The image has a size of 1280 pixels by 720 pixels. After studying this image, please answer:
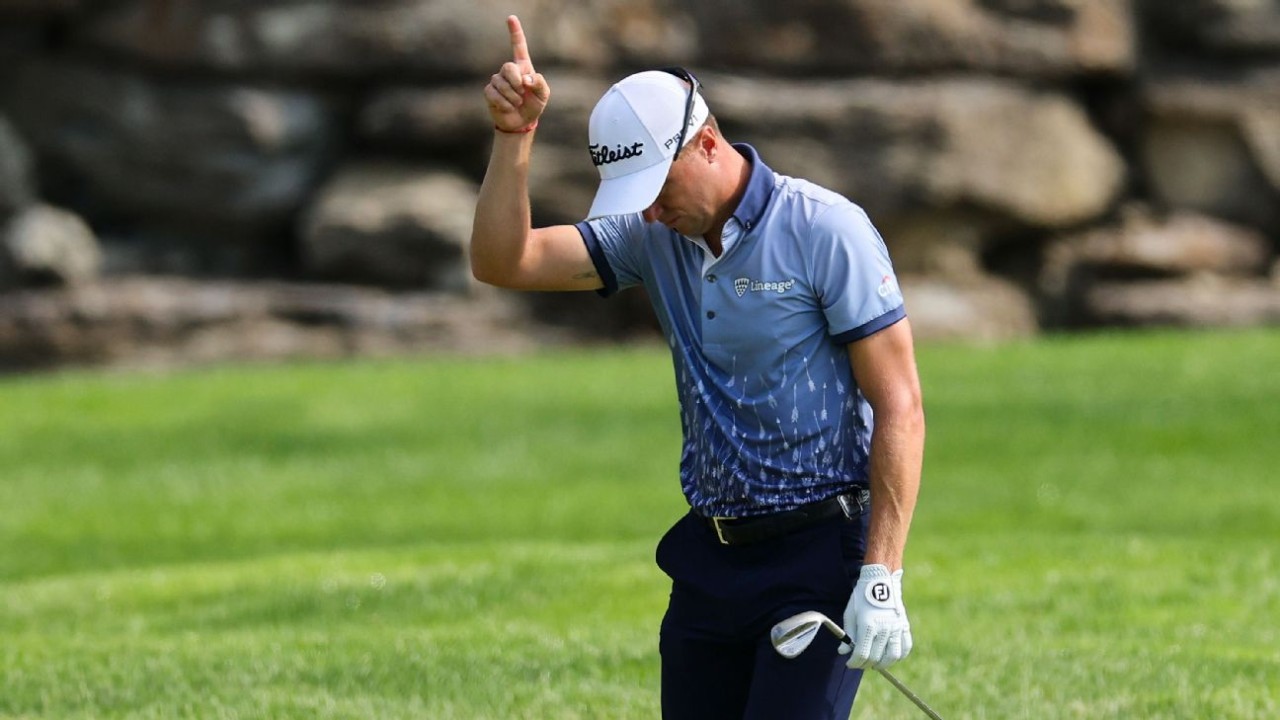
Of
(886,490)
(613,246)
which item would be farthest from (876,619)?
(613,246)

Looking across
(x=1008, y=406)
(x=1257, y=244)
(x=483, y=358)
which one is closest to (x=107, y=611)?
(x=1008, y=406)

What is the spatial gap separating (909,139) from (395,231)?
26.1 feet

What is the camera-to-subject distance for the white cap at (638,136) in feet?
16.2

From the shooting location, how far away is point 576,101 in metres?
28.6

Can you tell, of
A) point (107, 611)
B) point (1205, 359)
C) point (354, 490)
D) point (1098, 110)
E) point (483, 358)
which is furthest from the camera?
point (1098, 110)

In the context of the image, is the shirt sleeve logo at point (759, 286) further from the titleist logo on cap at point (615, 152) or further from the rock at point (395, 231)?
the rock at point (395, 231)

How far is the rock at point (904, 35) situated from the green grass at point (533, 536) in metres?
5.67

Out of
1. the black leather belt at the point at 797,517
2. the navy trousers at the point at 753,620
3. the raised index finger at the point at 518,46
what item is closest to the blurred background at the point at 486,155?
the raised index finger at the point at 518,46

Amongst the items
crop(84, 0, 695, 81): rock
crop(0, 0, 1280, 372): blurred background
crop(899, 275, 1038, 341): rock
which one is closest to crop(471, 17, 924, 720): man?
crop(0, 0, 1280, 372): blurred background

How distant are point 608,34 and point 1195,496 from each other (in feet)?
47.8

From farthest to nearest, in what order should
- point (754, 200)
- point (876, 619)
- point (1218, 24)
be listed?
1. point (1218, 24)
2. point (754, 200)
3. point (876, 619)

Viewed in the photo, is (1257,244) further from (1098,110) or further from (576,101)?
(576,101)

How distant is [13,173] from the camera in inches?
1144

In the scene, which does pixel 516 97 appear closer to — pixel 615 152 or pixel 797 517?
pixel 615 152
